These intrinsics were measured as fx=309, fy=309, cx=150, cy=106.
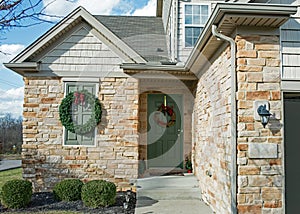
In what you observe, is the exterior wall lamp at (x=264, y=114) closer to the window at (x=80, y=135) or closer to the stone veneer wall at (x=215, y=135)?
the stone veneer wall at (x=215, y=135)

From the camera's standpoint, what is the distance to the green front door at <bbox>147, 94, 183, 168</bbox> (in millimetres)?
8547

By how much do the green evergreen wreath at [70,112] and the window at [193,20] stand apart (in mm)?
3044

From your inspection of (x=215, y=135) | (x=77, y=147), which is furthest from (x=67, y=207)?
(x=215, y=135)

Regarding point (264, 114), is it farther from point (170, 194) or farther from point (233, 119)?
point (170, 194)

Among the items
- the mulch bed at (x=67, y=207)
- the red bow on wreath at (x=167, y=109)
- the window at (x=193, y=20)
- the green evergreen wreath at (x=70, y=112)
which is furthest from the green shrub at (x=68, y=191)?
the window at (x=193, y=20)

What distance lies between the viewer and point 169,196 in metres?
6.28

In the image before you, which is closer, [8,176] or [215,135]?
[215,135]

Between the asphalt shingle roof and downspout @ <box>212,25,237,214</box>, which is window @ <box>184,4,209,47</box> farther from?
downspout @ <box>212,25,237,214</box>

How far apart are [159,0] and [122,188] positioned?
7194 millimetres

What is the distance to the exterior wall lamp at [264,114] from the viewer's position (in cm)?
407

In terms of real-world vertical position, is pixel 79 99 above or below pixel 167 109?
above

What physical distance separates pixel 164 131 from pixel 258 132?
4595mm

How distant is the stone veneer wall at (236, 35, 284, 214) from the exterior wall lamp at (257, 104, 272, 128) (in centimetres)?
8

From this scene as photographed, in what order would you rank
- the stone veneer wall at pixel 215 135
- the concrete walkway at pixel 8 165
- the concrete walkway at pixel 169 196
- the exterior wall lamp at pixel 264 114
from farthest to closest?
the concrete walkway at pixel 8 165
the concrete walkway at pixel 169 196
the stone veneer wall at pixel 215 135
the exterior wall lamp at pixel 264 114
